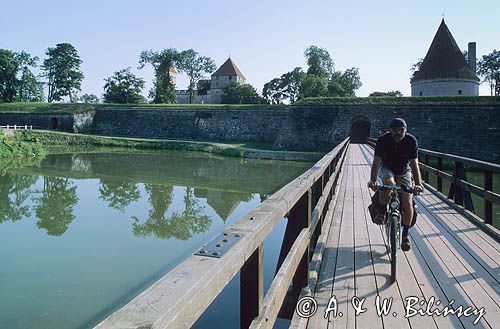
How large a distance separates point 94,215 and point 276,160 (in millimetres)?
15923

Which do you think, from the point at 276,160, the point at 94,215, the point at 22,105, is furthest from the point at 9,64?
the point at 94,215

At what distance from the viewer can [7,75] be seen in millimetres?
52406

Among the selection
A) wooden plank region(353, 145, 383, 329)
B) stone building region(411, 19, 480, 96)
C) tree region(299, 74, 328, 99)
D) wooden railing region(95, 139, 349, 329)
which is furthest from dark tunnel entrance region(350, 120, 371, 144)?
wooden railing region(95, 139, 349, 329)

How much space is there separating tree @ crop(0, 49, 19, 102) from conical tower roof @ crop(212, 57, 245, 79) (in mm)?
28911

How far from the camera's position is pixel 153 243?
767 cm

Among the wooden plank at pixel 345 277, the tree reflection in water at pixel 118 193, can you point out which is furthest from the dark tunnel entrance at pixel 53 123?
the wooden plank at pixel 345 277

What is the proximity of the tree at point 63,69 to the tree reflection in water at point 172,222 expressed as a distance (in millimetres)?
51343

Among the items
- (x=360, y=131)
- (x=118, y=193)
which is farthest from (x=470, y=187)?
(x=360, y=131)

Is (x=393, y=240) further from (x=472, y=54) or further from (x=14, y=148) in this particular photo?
(x=472, y=54)

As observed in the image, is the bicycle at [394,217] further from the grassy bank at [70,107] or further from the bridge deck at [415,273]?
the grassy bank at [70,107]

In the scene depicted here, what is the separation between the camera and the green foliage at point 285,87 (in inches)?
2073

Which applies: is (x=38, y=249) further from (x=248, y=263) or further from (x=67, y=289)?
(x=248, y=263)

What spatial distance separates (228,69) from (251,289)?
202 ft

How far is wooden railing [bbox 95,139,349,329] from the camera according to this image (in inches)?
36.2
